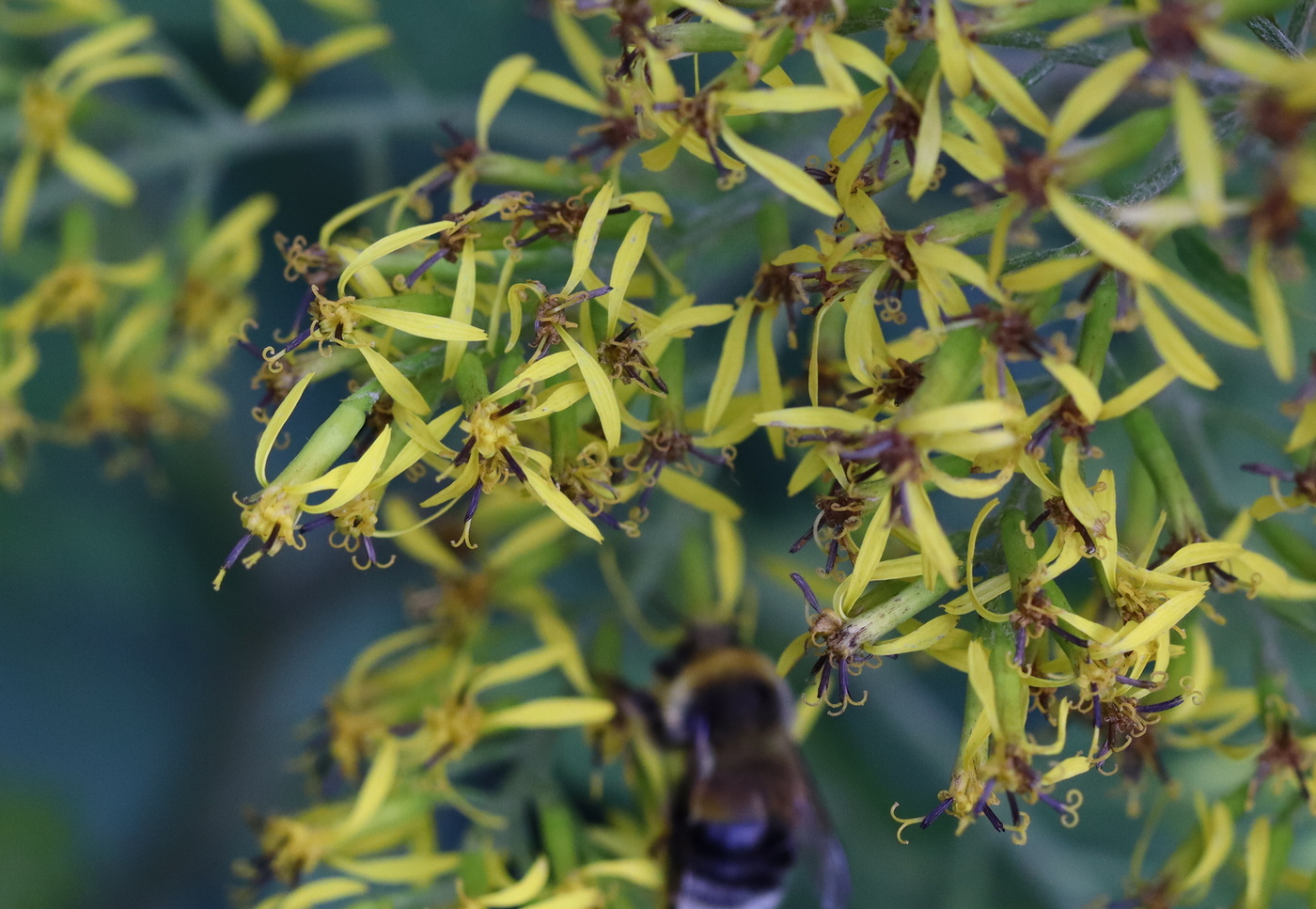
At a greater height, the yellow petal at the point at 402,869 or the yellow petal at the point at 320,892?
the yellow petal at the point at 320,892

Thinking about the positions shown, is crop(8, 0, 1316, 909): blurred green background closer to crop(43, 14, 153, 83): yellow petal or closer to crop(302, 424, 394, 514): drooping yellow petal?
crop(43, 14, 153, 83): yellow petal

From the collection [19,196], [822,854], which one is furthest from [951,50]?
[19,196]

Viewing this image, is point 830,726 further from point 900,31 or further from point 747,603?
point 900,31

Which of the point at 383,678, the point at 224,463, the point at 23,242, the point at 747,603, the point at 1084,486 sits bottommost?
the point at 747,603

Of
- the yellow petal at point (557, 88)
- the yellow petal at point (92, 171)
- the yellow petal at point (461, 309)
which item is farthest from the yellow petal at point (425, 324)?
the yellow petal at point (92, 171)

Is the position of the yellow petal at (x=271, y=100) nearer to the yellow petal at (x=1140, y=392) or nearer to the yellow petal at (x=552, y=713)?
the yellow petal at (x=552, y=713)

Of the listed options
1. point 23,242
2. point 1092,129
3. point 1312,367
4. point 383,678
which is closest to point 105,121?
point 23,242
